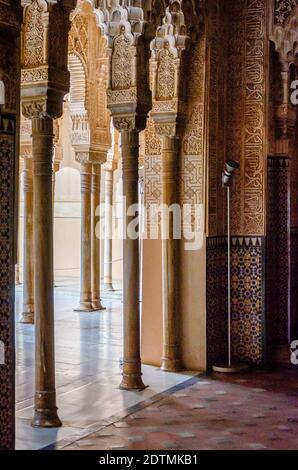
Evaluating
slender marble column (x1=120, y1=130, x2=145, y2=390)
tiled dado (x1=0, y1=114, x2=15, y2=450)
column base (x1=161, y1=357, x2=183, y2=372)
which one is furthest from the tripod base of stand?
tiled dado (x1=0, y1=114, x2=15, y2=450)

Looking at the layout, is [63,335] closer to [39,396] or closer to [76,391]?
[76,391]

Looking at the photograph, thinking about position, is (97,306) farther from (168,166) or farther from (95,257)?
(168,166)

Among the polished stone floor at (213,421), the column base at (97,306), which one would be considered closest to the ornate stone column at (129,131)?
the polished stone floor at (213,421)

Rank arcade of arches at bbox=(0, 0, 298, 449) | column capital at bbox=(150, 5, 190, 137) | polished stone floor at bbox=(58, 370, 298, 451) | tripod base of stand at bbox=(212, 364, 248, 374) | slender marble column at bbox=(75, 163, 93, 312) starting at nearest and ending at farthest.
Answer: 1. polished stone floor at bbox=(58, 370, 298, 451)
2. arcade of arches at bbox=(0, 0, 298, 449)
3. column capital at bbox=(150, 5, 190, 137)
4. tripod base of stand at bbox=(212, 364, 248, 374)
5. slender marble column at bbox=(75, 163, 93, 312)

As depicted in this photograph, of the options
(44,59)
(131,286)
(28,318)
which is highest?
(44,59)

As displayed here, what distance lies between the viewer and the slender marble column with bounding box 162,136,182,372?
23.6 ft

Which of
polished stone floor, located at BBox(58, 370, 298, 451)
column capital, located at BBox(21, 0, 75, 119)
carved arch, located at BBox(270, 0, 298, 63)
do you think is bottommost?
polished stone floor, located at BBox(58, 370, 298, 451)

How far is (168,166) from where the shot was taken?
719 cm

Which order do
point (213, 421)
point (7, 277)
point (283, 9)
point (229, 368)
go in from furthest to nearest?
point (283, 9)
point (229, 368)
point (213, 421)
point (7, 277)

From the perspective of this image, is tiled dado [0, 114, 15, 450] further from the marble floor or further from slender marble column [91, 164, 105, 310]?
slender marble column [91, 164, 105, 310]

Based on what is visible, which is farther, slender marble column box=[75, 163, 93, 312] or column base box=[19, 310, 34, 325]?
slender marble column box=[75, 163, 93, 312]

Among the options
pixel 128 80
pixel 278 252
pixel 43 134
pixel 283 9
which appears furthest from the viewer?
pixel 278 252

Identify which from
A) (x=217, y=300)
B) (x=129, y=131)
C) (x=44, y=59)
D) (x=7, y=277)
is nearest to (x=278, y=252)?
(x=217, y=300)

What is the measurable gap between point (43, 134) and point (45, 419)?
215 cm
